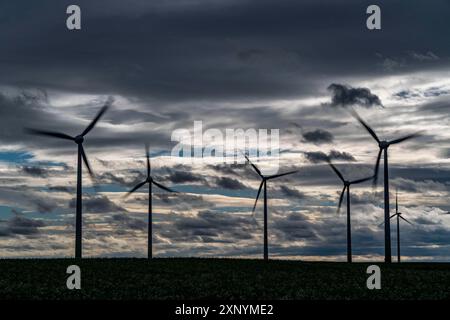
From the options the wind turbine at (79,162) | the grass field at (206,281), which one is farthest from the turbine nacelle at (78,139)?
the grass field at (206,281)

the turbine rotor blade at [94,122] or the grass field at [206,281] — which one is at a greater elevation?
the turbine rotor blade at [94,122]

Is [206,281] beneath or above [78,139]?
beneath

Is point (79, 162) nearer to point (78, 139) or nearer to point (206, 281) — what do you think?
point (78, 139)

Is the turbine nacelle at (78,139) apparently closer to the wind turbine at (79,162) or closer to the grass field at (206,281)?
the wind turbine at (79,162)

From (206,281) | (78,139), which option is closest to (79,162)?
(78,139)

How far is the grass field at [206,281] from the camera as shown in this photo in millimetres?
48281

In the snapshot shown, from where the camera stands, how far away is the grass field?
48281 millimetres

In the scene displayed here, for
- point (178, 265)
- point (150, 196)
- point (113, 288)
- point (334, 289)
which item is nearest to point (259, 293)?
point (334, 289)

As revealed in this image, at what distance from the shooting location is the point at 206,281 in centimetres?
5734

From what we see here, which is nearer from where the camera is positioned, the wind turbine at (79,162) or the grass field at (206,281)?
the grass field at (206,281)
